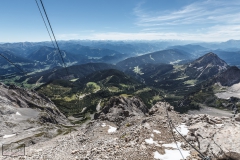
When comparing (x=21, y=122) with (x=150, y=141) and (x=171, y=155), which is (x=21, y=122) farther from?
→ (x=171, y=155)

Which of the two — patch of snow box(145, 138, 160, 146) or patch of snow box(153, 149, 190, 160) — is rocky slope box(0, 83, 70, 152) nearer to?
patch of snow box(145, 138, 160, 146)

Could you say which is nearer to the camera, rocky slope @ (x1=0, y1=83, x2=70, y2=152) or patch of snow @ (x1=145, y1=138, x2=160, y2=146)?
patch of snow @ (x1=145, y1=138, x2=160, y2=146)

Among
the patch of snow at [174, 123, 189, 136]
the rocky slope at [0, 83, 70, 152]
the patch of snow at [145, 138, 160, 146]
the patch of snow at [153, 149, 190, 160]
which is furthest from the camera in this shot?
the rocky slope at [0, 83, 70, 152]

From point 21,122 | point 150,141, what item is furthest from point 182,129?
point 21,122

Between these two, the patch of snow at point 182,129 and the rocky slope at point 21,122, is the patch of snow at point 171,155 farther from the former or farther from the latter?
the rocky slope at point 21,122

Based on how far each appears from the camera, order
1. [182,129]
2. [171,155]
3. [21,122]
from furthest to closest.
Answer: [21,122] < [182,129] < [171,155]

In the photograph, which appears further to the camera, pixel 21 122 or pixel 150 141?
pixel 21 122

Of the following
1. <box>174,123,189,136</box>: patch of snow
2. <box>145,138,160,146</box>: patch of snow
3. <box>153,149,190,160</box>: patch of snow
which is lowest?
<box>174,123,189,136</box>: patch of snow

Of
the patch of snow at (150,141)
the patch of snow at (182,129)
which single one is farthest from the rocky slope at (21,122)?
the patch of snow at (182,129)

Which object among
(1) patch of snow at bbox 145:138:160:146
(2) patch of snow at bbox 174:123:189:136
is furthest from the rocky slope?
(2) patch of snow at bbox 174:123:189:136

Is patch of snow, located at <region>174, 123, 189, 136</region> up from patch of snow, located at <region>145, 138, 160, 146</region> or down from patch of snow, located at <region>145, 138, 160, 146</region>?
down

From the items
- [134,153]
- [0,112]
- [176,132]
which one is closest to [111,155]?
[134,153]
